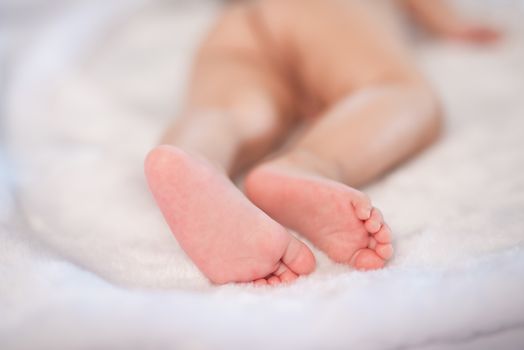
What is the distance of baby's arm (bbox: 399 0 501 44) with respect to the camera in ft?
3.97

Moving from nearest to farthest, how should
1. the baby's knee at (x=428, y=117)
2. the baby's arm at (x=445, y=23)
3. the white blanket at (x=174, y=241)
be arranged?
the white blanket at (x=174, y=241)
the baby's knee at (x=428, y=117)
the baby's arm at (x=445, y=23)

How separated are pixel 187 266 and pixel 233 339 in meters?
A: 0.14

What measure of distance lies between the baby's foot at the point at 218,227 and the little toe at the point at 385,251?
7cm

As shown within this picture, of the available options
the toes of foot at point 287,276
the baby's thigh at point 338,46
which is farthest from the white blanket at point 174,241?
the baby's thigh at point 338,46

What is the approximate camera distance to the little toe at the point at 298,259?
589 millimetres

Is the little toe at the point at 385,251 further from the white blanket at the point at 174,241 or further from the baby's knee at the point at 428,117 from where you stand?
the baby's knee at the point at 428,117

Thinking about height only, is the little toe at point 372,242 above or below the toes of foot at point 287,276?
above

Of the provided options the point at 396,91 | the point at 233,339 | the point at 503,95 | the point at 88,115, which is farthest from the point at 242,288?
the point at 503,95

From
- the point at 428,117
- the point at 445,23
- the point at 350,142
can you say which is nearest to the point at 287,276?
the point at 350,142

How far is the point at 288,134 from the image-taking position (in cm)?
93

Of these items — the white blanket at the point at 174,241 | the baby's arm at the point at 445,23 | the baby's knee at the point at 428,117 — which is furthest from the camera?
the baby's arm at the point at 445,23

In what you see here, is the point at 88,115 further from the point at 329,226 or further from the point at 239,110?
the point at 329,226

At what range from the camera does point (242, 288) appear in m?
0.57

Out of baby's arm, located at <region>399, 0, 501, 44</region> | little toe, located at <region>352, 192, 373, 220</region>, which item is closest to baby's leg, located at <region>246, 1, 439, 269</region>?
little toe, located at <region>352, 192, 373, 220</region>
